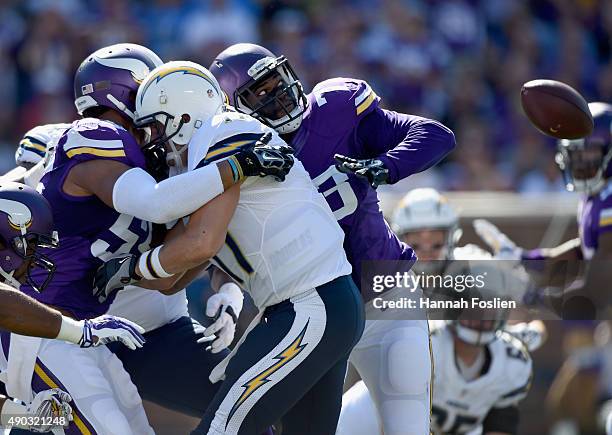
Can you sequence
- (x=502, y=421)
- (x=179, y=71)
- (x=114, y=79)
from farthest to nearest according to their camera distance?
(x=502, y=421)
(x=114, y=79)
(x=179, y=71)

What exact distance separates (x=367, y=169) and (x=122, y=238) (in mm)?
893

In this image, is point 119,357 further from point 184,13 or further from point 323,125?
point 184,13

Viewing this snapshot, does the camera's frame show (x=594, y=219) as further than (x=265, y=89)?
Yes

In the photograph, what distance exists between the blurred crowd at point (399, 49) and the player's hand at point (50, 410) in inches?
216

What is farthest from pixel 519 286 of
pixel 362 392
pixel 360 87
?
pixel 360 87

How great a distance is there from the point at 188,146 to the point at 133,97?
1.77 ft

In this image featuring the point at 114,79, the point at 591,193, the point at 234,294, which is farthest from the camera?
the point at 591,193

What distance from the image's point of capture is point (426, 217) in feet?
21.5

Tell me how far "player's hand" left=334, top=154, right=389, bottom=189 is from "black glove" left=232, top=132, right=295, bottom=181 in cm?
38

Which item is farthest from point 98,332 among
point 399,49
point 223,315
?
point 399,49

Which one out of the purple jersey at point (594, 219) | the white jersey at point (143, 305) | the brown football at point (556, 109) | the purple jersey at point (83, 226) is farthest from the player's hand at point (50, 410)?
the purple jersey at point (594, 219)

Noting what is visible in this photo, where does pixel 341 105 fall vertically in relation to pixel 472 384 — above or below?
above

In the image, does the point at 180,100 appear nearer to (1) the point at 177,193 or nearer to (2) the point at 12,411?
(1) the point at 177,193

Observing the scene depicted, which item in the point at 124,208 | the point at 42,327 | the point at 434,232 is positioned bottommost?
the point at 434,232
